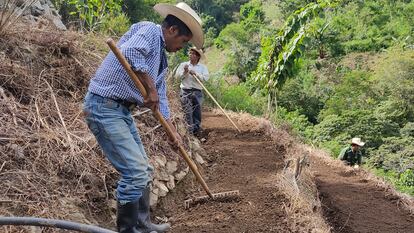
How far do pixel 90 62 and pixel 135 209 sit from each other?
2685 mm

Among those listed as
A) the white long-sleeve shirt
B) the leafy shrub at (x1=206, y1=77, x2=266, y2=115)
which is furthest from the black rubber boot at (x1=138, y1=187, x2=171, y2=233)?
the leafy shrub at (x1=206, y1=77, x2=266, y2=115)

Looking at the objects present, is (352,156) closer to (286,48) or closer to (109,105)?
(286,48)

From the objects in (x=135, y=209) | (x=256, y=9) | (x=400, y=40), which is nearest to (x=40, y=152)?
(x=135, y=209)

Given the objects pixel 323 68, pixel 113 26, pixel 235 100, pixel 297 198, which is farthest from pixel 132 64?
pixel 323 68

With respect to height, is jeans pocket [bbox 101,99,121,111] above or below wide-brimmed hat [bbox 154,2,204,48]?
below

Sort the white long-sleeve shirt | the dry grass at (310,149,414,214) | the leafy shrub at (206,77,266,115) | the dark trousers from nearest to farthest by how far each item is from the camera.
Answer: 1. the dark trousers
2. the white long-sleeve shirt
3. the dry grass at (310,149,414,214)
4. the leafy shrub at (206,77,266,115)

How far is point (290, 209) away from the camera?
4699 millimetres

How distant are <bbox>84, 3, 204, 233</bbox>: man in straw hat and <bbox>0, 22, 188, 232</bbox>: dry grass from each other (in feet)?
1.73

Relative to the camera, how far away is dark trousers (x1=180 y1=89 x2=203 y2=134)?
6.77m

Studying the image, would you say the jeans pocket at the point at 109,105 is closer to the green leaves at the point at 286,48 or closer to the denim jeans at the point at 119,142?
the denim jeans at the point at 119,142

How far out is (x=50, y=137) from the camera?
367cm

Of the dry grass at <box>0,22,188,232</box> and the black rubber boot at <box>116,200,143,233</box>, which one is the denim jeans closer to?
the black rubber boot at <box>116,200,143,233</box>

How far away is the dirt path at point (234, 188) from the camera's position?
4.02 m

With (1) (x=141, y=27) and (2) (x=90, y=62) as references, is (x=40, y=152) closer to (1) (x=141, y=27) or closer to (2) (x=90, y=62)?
(1) (x=141, y=27)
